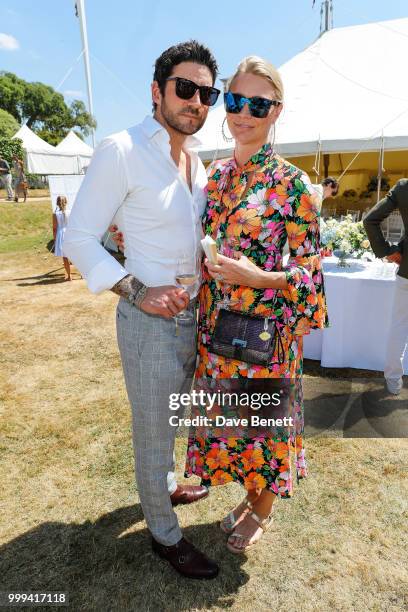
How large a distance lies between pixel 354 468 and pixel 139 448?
5.65ft

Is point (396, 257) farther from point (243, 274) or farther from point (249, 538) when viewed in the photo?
point (249, 538)

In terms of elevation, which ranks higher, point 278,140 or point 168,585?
point 278,140

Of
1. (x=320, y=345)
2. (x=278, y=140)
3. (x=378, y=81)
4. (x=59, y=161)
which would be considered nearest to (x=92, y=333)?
(x=320, y=345)

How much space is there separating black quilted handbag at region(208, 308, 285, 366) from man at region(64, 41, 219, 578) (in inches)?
6.8

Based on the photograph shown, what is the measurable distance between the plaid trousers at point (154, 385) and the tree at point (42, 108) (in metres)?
57.5

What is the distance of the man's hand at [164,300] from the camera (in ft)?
5.57

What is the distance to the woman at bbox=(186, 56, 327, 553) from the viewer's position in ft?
5.95

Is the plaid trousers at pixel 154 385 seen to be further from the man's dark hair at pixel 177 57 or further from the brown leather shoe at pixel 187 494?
the man's dark hair at pixel 177 57

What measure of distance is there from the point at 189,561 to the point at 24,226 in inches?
644

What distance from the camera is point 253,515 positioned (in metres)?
2.38

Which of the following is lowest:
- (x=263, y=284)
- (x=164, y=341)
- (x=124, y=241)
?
(x=164, y=341)

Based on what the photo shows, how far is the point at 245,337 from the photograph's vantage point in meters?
1.87

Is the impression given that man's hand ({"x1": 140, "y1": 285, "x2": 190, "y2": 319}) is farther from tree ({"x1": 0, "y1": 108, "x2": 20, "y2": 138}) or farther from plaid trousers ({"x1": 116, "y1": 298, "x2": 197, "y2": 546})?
tree ({"x1": 0, "y1": 108, "x2": 20, "y2": 138})

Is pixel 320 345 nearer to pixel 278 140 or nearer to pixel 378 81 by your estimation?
pixel 278 140
